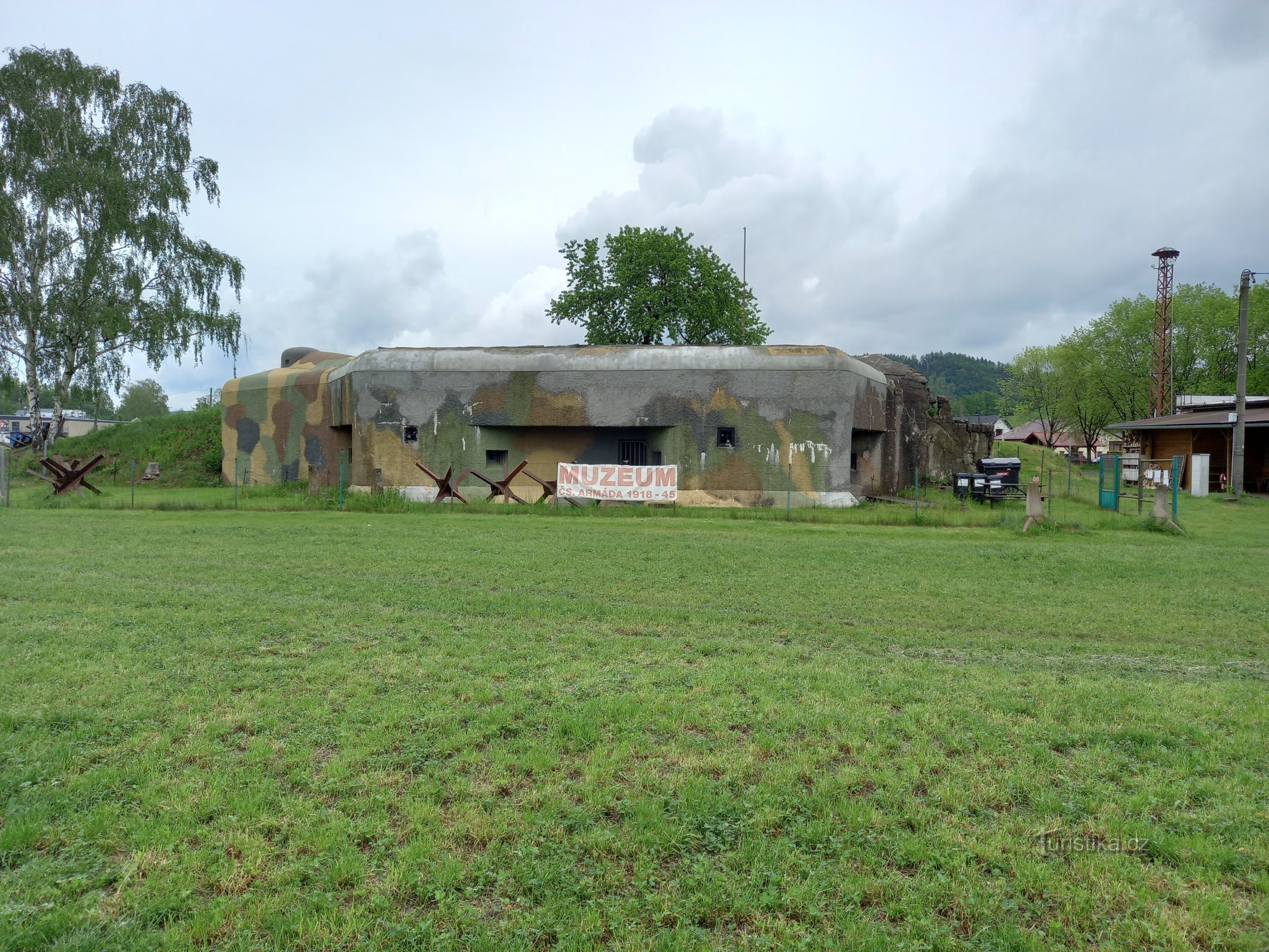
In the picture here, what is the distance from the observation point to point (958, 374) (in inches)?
6654

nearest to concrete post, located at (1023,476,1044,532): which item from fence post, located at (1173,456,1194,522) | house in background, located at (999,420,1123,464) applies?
fence post, located at (1173,456,1194,522)

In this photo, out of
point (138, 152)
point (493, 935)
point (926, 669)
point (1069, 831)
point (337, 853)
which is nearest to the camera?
point (493, 935)

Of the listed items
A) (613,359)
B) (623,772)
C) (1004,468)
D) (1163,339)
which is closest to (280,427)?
(613,359)

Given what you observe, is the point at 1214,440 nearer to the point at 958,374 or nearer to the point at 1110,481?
the point at 1110,481

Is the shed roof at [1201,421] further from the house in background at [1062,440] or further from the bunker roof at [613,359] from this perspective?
the house in background at [1062,440]

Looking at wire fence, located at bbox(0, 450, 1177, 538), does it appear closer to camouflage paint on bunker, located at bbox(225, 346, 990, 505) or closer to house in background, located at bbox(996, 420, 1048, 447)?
camouflage paint on bunker, located at bbox(225, 346, 990, 505)

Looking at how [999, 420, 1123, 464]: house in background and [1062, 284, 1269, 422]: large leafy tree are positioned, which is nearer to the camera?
[1062, 284, 1269, 422]: large leafy tree

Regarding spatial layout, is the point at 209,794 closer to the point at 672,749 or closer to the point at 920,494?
the point at 672,749

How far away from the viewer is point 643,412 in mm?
23141

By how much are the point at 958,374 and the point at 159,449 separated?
542 ft

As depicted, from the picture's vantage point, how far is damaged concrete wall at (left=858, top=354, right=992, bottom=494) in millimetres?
27234

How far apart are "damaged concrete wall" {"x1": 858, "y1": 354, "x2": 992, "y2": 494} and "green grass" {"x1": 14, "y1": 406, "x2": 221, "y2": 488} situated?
25.8m

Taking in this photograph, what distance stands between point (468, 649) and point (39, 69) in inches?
1401

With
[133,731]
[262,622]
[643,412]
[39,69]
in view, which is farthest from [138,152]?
[133,731]
